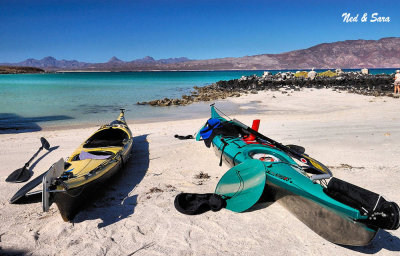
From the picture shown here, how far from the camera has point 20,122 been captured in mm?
14656

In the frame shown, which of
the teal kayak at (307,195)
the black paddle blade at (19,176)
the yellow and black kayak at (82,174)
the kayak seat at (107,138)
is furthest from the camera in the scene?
the kayak seat at (107,138)

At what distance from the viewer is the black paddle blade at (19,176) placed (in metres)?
6.54

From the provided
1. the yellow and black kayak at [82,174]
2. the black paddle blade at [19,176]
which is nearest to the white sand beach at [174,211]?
the black paddle blade at [19,176]

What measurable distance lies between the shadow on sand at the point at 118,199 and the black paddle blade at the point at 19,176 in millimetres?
2395

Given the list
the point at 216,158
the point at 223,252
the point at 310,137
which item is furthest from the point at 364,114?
the point at 223,252

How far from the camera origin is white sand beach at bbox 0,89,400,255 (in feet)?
13.4

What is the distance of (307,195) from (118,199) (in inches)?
146

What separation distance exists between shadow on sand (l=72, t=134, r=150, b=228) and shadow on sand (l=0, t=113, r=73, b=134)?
7.98 meters

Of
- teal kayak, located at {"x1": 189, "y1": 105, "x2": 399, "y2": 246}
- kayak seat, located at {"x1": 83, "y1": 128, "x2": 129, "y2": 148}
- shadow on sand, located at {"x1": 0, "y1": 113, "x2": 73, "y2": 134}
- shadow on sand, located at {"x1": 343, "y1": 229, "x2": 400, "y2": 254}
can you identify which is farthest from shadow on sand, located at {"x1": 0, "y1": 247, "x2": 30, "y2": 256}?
shadow on sand, located at {"x1": 0, "y1": 113, "x2": 73, "y2": 134}

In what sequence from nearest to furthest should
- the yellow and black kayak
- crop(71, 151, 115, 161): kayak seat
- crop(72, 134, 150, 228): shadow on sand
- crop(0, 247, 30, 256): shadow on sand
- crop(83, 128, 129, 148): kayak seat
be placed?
crop(0, 247, 30, 256): shadow on sand → the yellow and black kayak → crop(72, 134, 150, 228): shadow on sand → crop(71, 151, 115, 161): kayak seat → crop(83, 128, 129, 148): kayak seat

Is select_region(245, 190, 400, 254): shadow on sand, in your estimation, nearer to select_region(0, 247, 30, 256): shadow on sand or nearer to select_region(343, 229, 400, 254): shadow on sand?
select_region(343, 229, 400, 254): shadow on sand

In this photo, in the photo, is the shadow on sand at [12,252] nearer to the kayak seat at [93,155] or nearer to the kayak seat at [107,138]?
the kayak seat at [93,155]

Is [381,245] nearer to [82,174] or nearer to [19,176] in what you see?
[82,174]

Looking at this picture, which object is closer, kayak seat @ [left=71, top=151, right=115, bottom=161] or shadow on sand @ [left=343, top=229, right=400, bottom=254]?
shadow on sand @ [left=343, top=229, right=400, bottom=254]
